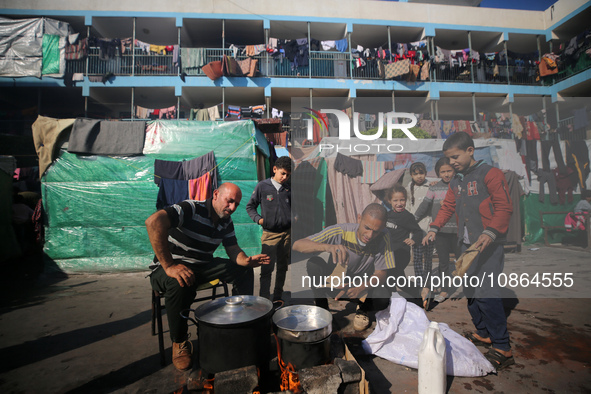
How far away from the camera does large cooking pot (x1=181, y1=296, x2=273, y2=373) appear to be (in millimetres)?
1833

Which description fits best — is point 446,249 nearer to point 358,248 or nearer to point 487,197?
point 487,197

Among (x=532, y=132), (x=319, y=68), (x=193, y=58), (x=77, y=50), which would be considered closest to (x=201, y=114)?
(x=193, y=58)

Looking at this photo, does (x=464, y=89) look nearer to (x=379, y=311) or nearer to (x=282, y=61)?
(x=282, y=61)

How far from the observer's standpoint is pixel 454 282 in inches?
93.7

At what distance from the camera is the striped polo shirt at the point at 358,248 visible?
7.54 ft

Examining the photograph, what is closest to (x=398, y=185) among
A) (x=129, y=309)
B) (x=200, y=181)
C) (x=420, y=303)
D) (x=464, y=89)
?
(x=420, y=303)

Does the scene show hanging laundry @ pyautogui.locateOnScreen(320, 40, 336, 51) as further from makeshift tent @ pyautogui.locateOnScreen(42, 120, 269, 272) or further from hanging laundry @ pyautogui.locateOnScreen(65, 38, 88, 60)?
hanging laundry @ pyautogui.locateOnScreen(65, 38, 88, 60)

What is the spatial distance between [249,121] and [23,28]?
43.3 ft

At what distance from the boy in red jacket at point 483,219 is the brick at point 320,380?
4.26ft

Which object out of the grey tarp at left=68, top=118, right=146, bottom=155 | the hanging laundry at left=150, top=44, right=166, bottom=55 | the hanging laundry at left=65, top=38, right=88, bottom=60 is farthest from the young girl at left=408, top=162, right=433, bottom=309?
the hanging laundry at left=65, top=38, right=88, bottom=60

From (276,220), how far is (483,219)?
2.22m

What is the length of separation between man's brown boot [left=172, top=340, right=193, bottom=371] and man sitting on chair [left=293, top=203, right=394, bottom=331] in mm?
1226

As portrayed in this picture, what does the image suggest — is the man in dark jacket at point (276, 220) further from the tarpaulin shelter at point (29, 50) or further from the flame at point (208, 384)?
the tarpaulin shelter at point (29, 50)

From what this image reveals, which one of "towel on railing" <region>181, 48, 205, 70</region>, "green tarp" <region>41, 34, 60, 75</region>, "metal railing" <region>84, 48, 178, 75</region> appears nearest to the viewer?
"green tarp" <region>41, 34, 60, 75</region>
